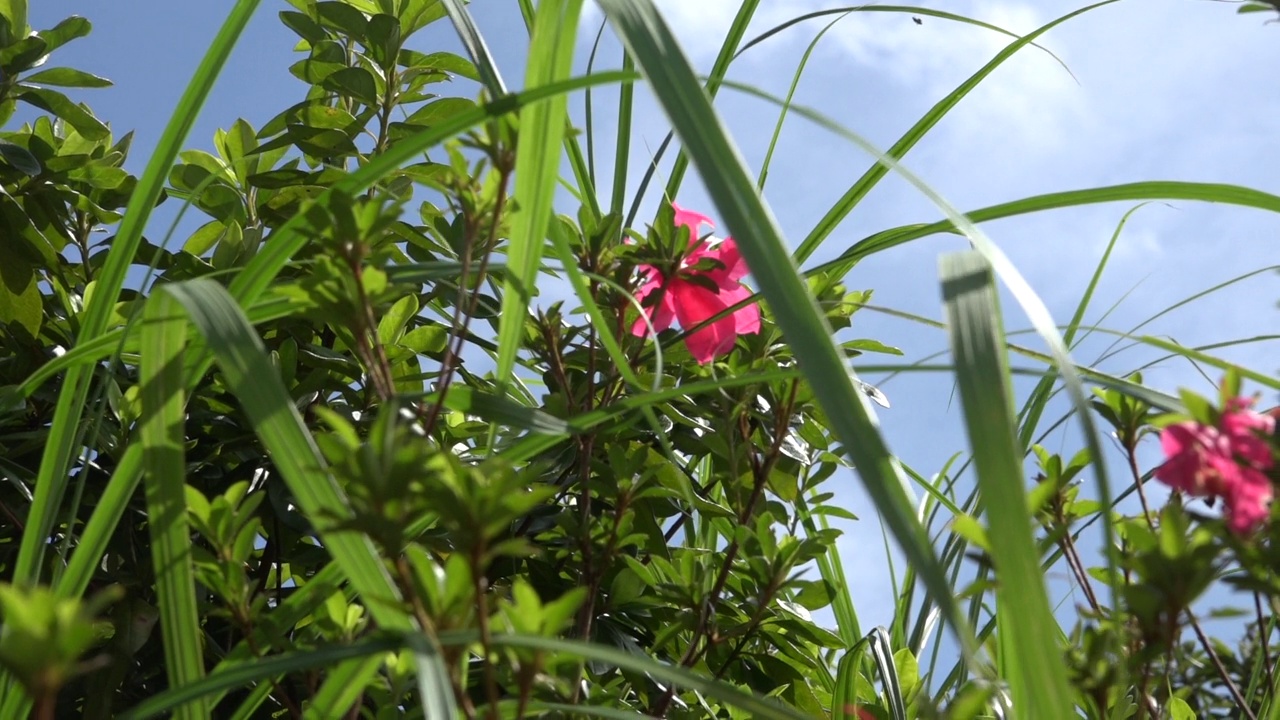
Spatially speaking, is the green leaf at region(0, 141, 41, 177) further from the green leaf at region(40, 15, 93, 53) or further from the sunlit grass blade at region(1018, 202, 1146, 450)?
the sunlit grass blade at region(1018, 202, 1146, 450)

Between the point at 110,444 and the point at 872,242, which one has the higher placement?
the point at 872,242

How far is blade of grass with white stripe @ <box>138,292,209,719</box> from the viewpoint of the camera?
0.60 m

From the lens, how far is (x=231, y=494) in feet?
2.15

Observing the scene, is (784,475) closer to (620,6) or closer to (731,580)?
(731,580)

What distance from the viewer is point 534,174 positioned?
2.20 ft

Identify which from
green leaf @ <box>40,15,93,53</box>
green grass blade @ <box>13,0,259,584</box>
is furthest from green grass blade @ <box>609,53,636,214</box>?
green leaf @ <box>40,15,93,53</box>

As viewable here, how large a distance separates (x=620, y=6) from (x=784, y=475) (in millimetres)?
601

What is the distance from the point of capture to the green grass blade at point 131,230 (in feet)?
2.42

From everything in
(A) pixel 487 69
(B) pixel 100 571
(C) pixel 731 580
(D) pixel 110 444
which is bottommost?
(B) pixel 100 571

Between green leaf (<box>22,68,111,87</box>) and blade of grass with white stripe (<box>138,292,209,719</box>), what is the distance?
3.26 ft

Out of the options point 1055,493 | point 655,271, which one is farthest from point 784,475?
point 1055,493

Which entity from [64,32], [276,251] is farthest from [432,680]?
[64,32]

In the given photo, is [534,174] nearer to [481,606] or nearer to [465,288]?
[465,288]

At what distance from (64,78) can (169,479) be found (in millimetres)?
1076
